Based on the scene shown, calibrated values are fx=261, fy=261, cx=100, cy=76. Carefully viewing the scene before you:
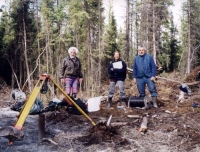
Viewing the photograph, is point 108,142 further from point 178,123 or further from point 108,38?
point 108,38

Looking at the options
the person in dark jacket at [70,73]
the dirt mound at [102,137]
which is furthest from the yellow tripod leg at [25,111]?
the person in dark jacket at [70,73]

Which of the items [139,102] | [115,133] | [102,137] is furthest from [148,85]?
[102,137]

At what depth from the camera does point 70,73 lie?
24.4ft

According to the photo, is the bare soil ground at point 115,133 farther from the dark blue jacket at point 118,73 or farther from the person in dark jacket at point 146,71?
the dark blue jacket at point 118,73

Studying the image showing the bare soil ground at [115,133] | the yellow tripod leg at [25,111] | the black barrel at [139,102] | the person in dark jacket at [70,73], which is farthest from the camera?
the black barrel at [139,102]

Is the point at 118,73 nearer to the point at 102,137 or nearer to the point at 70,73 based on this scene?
the point at 70,73

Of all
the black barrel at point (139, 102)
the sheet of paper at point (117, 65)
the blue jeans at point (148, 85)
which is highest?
the sheet of paper at point (117, 65)

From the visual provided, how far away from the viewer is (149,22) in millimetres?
30031

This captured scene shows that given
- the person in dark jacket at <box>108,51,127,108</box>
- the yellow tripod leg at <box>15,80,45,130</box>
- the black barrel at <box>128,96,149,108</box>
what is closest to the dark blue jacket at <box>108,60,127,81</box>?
the person in dark jacket at <box>108,51,127,108</box>

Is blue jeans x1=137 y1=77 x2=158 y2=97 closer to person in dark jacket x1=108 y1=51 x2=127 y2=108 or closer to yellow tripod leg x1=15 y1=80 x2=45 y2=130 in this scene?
person in dark jacket x1=108 y1=51 x2=127 y2=108

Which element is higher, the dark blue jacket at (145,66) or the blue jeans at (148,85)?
the dark blue jacket at (145,66)

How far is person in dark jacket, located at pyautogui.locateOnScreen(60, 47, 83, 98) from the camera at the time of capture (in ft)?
24.4

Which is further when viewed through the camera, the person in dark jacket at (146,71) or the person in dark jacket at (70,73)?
the person in dark jacket at (146,71)

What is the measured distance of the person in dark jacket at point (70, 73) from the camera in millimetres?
7430
